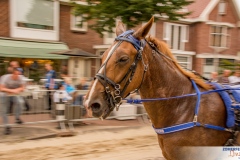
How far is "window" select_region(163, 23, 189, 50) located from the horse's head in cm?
1901

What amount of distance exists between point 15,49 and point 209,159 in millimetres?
13141

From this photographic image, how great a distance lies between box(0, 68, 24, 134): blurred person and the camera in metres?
6.98

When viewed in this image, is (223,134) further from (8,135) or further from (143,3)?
(143,3)

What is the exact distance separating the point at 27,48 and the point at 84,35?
412 centimetres

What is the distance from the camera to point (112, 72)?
248cm

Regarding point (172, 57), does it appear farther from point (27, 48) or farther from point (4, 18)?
point (4, 18)

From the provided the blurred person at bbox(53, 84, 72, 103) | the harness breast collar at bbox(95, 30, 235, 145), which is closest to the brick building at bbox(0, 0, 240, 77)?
the blurred person at bbox(53, 84, 72, 103)

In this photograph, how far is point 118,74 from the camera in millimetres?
2508

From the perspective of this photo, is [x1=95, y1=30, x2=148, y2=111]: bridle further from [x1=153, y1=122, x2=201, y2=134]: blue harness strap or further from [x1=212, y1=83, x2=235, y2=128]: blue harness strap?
[x1=212, y1=83, x2=235, y2=128]: blue harness strap

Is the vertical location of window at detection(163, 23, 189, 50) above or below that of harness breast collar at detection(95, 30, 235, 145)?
above

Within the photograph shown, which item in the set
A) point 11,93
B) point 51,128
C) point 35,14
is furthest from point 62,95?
point 35,14

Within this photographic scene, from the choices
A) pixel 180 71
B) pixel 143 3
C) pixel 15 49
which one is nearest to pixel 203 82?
pixel 180 71

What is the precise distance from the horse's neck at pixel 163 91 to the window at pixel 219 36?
69.3 feet

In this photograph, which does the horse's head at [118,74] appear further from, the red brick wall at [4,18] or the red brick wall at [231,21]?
the red brick wall at [231,21]
